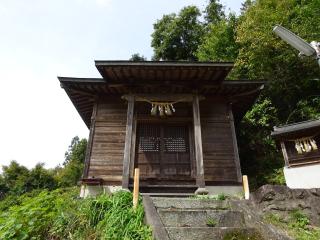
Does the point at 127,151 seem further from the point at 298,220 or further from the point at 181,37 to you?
the point at 181,37

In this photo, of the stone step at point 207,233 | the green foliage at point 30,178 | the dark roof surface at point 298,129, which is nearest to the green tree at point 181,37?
the green foliage at point 30,178

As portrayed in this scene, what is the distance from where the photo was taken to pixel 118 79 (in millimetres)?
10852

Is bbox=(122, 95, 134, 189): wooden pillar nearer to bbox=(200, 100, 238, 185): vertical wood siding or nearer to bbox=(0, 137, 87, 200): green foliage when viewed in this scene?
bbox=(200, 100, 238, 185): vertical wood siding

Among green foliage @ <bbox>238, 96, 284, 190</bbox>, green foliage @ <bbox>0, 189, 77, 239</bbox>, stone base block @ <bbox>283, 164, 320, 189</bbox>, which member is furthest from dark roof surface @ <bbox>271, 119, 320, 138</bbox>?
green foliage @ <bbox>0, 189, 77, 239</bbox>

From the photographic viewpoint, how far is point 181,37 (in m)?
29.2

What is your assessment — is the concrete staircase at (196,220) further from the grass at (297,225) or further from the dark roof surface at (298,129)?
the dark roof surface at (298,129)

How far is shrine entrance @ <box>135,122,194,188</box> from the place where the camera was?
35.6 feet

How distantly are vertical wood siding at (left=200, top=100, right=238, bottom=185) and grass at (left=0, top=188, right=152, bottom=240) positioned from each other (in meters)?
4.57

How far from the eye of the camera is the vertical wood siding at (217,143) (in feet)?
35.3

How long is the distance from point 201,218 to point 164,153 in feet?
16.0

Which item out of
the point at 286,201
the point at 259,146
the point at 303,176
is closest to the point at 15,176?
the point at 259,146

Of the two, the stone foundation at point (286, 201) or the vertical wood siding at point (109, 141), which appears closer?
the stone foundation at point (286, 201)

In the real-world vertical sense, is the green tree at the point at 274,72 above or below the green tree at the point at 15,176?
above

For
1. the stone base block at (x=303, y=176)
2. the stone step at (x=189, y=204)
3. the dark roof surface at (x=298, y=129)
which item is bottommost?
the stone step at (x=189, y=204)
